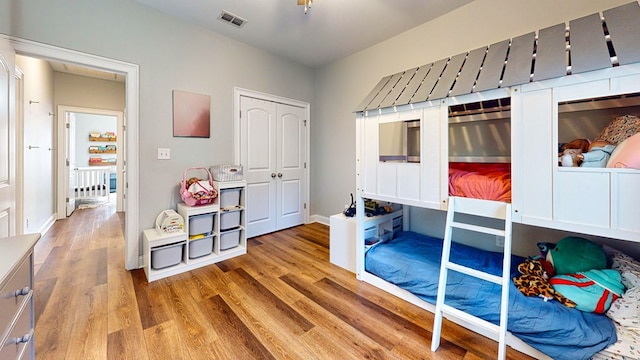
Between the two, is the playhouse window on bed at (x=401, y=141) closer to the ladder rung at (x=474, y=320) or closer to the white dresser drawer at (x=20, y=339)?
the ladder rung at (x=474, y=320)

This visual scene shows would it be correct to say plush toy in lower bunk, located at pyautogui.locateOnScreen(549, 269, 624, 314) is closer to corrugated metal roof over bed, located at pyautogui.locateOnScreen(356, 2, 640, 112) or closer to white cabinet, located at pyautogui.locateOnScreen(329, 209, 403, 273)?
corrugated metal roof over bed, located at pyautogui.locateOnScreen(356, 2, 640, 112)

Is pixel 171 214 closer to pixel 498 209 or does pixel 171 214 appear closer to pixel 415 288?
pixel 415 288

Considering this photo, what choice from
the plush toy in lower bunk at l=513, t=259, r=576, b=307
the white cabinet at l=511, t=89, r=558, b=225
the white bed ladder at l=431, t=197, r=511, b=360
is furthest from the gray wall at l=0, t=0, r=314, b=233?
the plush toy in lower bunk at l=513, t=259, r=576, b=307

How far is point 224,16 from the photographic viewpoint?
105 inches

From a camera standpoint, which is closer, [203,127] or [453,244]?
[453,244]

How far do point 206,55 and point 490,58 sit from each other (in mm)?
2914

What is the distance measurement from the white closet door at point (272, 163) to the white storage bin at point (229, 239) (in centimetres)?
55

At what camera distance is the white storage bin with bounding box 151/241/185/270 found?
2346 mm

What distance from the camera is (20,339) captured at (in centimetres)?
93

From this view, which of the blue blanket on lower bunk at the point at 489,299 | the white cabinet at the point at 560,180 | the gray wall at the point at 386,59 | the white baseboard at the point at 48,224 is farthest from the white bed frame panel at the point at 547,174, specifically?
the white baseboard at the point at 48,224

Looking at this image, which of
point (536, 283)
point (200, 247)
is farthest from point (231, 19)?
point (536, 283)

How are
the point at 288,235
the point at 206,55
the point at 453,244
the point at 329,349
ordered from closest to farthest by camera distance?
the point at 329,349 < the point at 453,244 < the point at 206,55 < the point at 288,235

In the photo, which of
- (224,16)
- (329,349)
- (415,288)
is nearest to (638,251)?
(415,288)

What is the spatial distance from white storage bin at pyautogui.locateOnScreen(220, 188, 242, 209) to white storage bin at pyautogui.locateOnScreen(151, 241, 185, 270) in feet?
1.91
